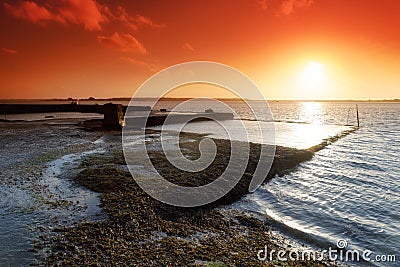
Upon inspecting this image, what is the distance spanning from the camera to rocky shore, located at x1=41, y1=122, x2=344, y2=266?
6156mm

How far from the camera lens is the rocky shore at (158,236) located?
616cm

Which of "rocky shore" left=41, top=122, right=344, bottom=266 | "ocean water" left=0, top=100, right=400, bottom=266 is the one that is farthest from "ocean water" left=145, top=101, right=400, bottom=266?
"rocky shore" left=41, top=122, right=344, bottom=266

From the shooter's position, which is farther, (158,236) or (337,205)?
(337,205)

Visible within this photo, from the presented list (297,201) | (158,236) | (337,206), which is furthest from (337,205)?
(158,236)

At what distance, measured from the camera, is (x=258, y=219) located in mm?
9289

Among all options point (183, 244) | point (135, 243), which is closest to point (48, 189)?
point (135, 243)

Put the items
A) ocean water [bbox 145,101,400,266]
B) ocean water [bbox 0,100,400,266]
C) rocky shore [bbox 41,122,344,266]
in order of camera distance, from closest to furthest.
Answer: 1. rocky shore [bbox 41,122,344,266]
2. ocean water [bbox 0,100,400,266]
3. ocean water [bbox 145,101,400,266]

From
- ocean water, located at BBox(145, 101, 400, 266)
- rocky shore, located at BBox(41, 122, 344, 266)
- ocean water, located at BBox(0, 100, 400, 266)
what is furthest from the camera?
ocean water, located at BBox(145, 101, 400, 266)

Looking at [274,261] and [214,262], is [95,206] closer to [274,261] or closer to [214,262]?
[214,262]

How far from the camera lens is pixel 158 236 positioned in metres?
7.33

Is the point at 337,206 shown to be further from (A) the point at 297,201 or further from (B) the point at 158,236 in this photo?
(B) the point at 158,236

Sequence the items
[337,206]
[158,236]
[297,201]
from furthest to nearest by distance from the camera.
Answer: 1. [297,201]
2. [337,206]
3. [158,236]

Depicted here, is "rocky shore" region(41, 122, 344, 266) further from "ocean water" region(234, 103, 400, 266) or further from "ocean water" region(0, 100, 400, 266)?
"ocean water" region(234, 103, 400, 266)

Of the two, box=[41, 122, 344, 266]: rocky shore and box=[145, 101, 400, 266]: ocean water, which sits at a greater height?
box=[41, 122, 344, 266]: rocky shore
